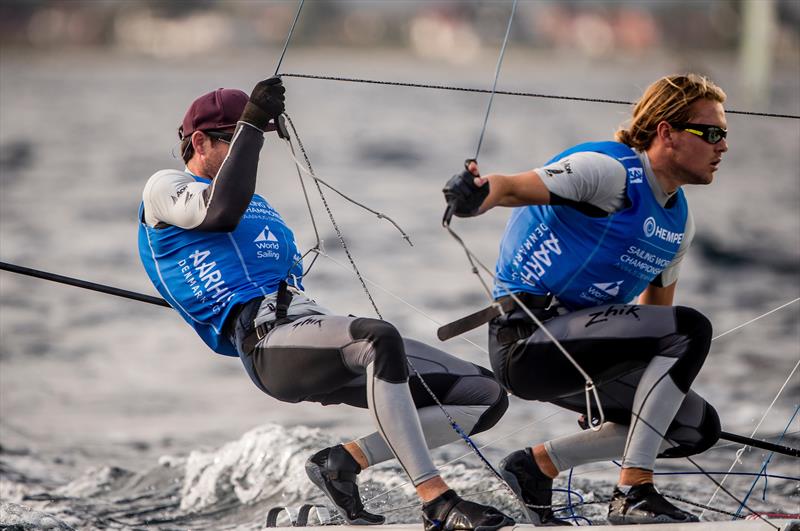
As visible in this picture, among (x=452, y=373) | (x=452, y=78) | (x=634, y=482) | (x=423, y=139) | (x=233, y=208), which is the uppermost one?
(x=452, y=78)

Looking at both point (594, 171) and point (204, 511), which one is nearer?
point (594, 171)

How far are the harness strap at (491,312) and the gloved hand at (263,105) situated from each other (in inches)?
27.6

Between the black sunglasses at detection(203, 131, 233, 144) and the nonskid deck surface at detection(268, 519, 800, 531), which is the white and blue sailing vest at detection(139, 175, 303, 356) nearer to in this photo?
the black sunglasses at detection(203, 131, 233, 144)

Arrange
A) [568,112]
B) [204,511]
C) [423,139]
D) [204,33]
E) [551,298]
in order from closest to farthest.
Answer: [551,298] < [204,511] < [423,139] < [568,112] < [204,33]

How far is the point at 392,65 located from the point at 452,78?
13.2 metres

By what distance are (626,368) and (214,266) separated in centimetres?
112

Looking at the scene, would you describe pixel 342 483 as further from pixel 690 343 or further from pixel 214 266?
pixel 690 343

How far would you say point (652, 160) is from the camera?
301 cm

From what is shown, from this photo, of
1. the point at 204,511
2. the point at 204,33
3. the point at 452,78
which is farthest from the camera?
the point at 204,33

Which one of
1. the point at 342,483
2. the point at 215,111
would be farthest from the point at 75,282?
the point at 342,483

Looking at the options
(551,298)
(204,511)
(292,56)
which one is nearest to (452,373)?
(551,298)

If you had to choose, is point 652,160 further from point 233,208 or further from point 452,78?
point 452,78

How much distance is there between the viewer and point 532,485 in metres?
3.33

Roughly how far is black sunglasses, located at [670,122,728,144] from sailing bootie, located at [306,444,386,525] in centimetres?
124
